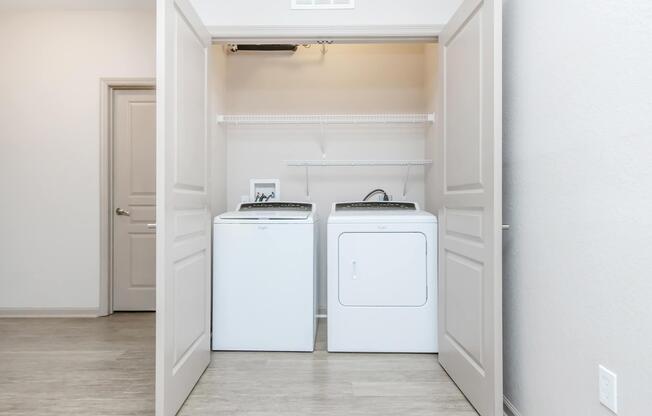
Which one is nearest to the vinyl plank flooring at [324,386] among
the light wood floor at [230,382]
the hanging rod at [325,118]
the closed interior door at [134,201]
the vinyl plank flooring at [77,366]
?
the light wood floor at [230,382]

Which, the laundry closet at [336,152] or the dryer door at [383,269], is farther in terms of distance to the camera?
the dryer door at [383,269]

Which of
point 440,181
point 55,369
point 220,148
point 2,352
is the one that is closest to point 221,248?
point 220,148

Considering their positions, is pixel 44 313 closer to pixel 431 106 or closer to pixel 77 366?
pixel 77 366

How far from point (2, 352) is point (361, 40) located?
9.82 ft

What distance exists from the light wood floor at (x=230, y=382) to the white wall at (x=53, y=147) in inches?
29.3

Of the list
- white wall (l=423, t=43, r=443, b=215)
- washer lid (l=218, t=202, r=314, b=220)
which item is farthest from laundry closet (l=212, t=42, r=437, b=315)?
washer lid (l=218, t=202, r=314, b=220)

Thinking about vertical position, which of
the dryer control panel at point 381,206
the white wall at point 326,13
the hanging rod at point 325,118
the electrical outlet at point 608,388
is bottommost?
the electrical outlet at point 608,388

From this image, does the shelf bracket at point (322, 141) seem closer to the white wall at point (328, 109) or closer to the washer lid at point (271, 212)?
the white wall at point (328, 109)

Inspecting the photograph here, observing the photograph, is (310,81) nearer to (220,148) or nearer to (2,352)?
(220,148)

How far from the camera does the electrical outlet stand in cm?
112

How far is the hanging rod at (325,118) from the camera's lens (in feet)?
9.79

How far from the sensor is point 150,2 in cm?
330

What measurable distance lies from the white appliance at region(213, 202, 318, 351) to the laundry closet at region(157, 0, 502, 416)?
0.07 meters

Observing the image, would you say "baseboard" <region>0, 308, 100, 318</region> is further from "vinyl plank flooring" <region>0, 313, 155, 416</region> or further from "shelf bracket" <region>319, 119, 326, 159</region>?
"shelf bracket" <region>319, 119, 326, 159</region>
